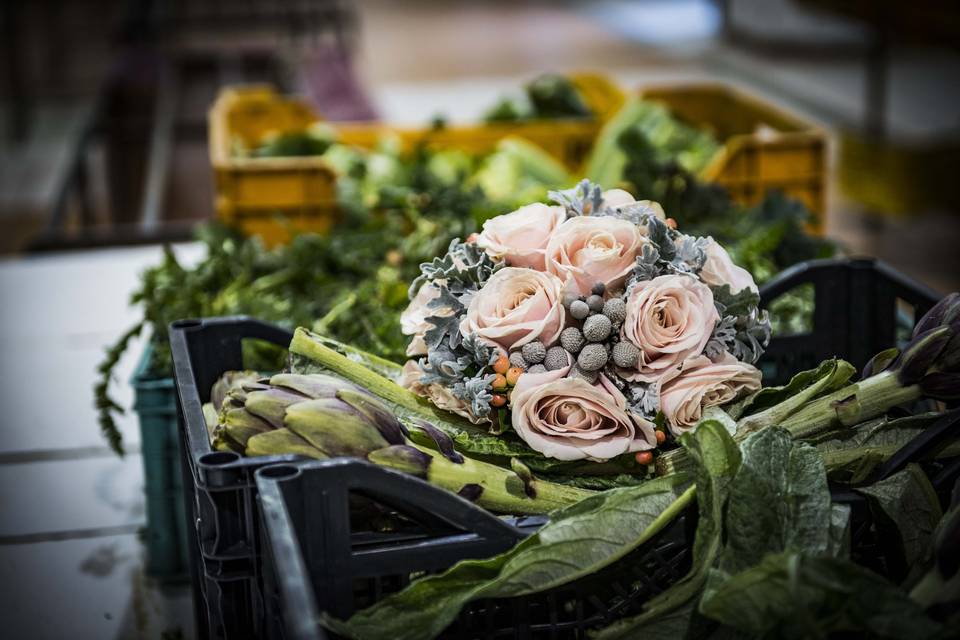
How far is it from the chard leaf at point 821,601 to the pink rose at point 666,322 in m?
0.28

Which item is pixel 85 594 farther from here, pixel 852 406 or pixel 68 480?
pixel 852 406

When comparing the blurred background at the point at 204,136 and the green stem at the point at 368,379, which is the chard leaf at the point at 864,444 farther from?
the blurred background at the point at 204,136

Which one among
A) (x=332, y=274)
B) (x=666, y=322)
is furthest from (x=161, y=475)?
(x=666, y=322)

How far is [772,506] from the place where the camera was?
95cm

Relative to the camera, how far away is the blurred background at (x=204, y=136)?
1924 millimetres

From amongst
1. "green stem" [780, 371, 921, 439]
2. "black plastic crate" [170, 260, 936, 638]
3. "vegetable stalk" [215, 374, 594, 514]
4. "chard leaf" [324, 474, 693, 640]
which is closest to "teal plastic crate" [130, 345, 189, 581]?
"black plastic crate" [170, 260, 936, 638]

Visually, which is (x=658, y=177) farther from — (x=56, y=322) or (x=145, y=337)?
(x=56, y=322)

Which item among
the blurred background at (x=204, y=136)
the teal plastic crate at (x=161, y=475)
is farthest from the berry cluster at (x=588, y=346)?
the teal plastic crate at (x=161, y=475)

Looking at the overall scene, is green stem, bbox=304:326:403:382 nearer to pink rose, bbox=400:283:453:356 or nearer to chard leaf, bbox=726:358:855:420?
pink rose, bbox=400:283:453:356

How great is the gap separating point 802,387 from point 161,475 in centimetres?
102

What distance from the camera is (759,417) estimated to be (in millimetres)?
1102

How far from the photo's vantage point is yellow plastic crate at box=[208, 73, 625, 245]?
8.55ft

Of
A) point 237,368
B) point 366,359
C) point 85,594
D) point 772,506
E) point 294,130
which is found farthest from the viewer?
point 294,130

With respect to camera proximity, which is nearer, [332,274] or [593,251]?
[593,251]
